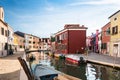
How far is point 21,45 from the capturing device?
111m

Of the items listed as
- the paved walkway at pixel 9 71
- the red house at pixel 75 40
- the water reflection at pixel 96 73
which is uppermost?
the red house at pixel 75 40

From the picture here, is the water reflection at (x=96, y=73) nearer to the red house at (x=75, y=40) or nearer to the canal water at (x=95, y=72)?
the canal water at (x=95, y=72)

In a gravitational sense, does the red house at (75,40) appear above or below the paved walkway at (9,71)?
above

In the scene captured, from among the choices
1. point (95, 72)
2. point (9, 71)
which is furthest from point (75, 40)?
point (9, 71)

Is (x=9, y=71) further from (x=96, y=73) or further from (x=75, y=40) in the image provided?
(x=75, y=40)

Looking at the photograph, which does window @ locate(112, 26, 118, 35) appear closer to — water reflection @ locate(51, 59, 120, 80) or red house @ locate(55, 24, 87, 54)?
red house @ locate(55, 24, 87, 54)

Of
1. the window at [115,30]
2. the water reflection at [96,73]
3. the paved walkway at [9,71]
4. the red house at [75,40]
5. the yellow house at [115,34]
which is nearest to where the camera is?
the paved walkway at [9,71]

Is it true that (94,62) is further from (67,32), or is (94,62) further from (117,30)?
(67,32)

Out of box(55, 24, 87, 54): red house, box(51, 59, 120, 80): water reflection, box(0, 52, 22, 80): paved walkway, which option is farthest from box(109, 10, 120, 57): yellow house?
box(0, 52, 22, 80): paved walkway

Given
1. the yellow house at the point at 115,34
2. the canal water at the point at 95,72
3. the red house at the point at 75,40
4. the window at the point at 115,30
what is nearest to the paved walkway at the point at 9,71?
the canal water at the point at 95,72

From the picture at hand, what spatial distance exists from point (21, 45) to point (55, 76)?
3931 inches

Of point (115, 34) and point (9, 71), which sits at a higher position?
point (115, 34)

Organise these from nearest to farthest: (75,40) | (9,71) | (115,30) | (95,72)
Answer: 1. (9,71)
2. (95,72)
3. (115,30)
4. (75,40)

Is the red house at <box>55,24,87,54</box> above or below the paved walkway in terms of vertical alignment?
above
